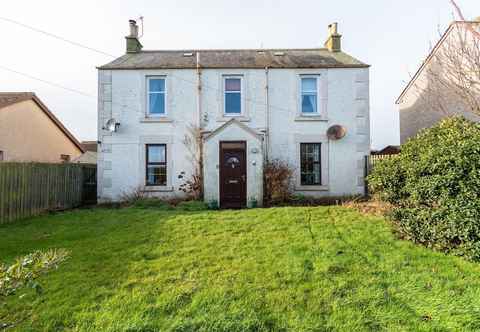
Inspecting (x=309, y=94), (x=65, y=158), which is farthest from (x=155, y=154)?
(x=65, y=158)

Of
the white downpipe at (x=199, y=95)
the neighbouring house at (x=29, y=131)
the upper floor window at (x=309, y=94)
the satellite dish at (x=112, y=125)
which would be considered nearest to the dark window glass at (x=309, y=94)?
the upper floor window at (x=309, y=94)

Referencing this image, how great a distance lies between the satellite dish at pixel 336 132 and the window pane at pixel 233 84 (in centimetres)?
444

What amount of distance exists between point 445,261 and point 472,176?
1608mm

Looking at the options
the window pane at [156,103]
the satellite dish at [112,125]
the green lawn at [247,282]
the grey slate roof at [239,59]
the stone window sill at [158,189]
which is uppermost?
the grey slate roof at [239,59]

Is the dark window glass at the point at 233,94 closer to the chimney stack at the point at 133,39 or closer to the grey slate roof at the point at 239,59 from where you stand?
the grey slate roof at the point at 239,59

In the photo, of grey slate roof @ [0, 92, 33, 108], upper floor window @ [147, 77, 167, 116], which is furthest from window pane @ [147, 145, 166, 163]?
grey slate roof @ [0, 92, 33, 108]

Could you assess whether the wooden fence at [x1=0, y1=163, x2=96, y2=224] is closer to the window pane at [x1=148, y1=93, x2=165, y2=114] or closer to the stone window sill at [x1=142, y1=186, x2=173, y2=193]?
the stone window sill at [x1=142, y1=186, x2=173, y2=193]

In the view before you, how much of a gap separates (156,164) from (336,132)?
8.00 metres

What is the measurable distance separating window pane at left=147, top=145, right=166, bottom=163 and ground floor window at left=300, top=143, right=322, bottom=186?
6162 millimetres

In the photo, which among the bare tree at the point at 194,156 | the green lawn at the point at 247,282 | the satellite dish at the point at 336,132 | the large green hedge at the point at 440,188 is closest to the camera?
the green lawn at the point at 247,282

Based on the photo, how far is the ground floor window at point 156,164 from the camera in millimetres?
→ 13539

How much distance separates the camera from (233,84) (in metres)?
13.8

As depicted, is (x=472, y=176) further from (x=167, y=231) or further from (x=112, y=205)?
(x=112, y=205)

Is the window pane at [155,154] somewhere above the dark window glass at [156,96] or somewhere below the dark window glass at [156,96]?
below
